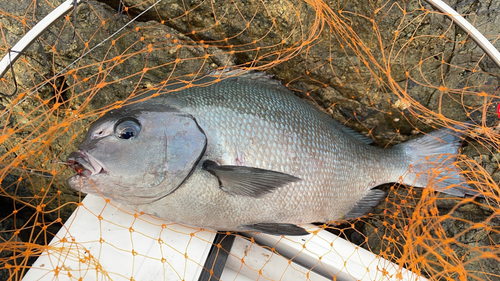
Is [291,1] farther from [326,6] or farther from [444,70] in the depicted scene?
[444,70]

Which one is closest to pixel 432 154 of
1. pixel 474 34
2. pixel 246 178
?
pixel 474 34

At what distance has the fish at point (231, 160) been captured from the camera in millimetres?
1312

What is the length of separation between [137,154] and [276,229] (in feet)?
2.56

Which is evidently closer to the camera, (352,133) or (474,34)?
(474,34)

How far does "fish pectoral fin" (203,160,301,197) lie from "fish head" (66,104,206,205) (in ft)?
0.39

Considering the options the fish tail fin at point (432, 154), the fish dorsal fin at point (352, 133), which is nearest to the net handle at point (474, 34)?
the fish tail fin at point (432, 154)

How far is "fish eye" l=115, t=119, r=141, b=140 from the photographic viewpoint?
4.35 feet

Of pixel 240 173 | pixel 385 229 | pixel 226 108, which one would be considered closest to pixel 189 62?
pixel 226 108

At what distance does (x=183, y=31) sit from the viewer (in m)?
1.78

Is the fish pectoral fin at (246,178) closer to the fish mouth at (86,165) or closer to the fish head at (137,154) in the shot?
the fish head at (137,154)

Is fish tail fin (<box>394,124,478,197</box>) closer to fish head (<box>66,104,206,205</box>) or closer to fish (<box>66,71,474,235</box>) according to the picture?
fish (<box>66,71,474,235</box>)

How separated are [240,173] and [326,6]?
41.7 inches

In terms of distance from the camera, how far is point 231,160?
1.41 meters

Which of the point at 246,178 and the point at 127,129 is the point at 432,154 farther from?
the point at 127,129
